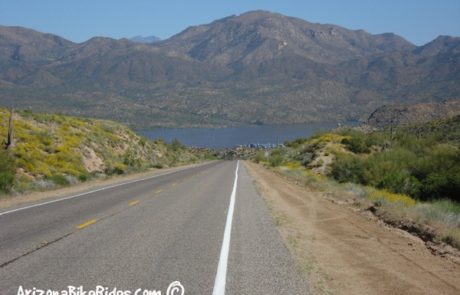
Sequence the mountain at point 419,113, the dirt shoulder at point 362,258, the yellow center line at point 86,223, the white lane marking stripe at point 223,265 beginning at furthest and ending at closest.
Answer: the mountain at point 419,113, the yellow center line at point 86,223, the dirt shoulder at point 362,258, the white lane marking stripe at point 223,265

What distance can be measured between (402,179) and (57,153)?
21.2 meters

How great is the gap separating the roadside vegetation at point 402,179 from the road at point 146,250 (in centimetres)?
365

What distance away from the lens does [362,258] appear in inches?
349

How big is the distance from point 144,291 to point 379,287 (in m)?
3.18

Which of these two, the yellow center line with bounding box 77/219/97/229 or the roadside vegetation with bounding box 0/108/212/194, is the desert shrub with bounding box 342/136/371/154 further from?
the yellow center line with bounding box 77/219/97/229

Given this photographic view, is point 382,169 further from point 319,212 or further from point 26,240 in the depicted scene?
point 26,240

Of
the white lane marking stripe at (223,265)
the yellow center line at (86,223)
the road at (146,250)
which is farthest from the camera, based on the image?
the yellow center line at (86,223)

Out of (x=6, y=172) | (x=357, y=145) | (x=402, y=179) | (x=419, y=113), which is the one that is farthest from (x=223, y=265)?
(x=419, y=113)

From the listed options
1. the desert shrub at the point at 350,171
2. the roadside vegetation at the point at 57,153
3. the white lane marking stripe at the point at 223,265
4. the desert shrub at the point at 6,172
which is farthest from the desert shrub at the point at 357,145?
the white lane marking stripe at the point at 223,265

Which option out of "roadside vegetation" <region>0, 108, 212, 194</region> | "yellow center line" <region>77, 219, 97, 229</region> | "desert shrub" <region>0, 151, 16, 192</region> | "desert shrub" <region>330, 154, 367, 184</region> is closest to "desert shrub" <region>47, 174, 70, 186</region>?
"roadside vegetation" <region>0, 108, 212, 194</region>

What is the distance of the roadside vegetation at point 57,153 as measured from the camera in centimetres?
2423

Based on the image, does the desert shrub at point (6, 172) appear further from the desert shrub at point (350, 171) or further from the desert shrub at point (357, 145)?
the desert shrub at point (357, 145)

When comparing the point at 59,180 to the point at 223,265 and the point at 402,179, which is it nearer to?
the point at 402,179

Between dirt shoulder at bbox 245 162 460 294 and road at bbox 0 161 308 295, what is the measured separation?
1.26 feet
